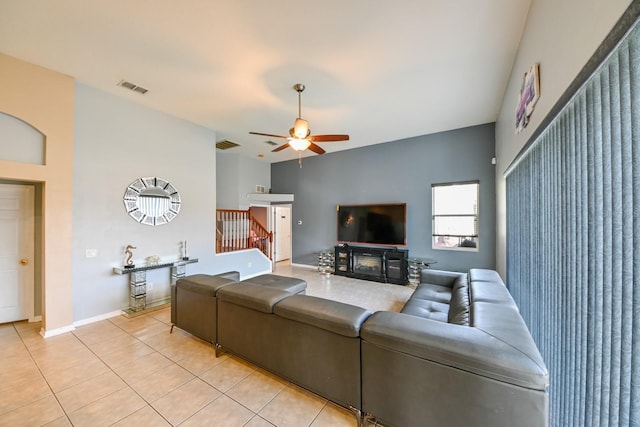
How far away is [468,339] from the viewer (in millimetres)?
1330

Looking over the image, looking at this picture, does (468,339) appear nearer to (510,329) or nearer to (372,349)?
(510,329)

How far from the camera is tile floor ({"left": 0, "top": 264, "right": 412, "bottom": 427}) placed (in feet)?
5.86

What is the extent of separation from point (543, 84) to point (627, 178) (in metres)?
1.33

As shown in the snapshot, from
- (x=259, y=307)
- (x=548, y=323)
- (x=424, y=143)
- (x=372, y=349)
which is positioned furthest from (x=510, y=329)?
(x=424, y=143)

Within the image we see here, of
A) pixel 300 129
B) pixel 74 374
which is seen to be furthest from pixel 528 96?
pixel 74 374

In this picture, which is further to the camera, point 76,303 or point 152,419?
point 76,303

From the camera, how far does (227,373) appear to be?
2293 millimetres

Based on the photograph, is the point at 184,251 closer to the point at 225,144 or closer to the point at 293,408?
the point at 225,144

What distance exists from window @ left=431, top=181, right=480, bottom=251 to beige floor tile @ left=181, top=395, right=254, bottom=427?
4.96 m

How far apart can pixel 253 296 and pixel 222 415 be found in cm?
89

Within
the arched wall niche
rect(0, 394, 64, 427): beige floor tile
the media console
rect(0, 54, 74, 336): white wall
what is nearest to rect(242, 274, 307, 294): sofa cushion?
rect(0, 394, 64, 427): beige floor tile

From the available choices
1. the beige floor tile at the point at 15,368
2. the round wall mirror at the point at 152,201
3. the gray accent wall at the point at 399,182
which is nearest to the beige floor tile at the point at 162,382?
the beige floor tile at the point at 15,368

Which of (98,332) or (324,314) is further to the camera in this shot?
(98,332)

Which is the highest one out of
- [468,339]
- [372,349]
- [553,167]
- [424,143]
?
[424,143]
